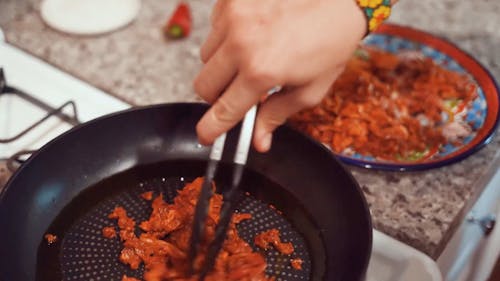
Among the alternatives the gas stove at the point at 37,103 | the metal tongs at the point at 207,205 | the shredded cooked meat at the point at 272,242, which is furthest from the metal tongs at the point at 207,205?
the gas stove at the point at 37,103

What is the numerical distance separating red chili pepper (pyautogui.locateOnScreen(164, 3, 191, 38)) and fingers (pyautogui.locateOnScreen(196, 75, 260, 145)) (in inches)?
24.1

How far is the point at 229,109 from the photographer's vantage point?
62 cm

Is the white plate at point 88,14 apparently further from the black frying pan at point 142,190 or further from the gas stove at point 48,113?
the black frying pan at point 142,190

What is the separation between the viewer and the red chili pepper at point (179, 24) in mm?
1219

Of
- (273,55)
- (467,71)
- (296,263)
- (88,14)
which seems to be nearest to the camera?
(273,55)

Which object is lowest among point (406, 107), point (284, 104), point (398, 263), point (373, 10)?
point (398, 263)

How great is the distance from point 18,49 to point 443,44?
842 mm

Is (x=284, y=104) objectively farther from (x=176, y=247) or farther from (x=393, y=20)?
(x=393, y=20)


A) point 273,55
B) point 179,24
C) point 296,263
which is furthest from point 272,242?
point 179,24

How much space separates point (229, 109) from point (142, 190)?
268mm

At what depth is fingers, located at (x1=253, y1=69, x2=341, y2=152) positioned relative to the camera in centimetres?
65

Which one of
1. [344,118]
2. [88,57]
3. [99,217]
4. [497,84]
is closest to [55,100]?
[88,57]

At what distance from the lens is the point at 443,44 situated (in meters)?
1.16

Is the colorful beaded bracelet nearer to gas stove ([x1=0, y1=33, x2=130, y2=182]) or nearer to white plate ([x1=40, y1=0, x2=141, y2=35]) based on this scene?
gas stove ([x1=0, y1=33, x2=130, y2=182])
